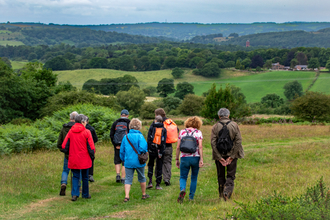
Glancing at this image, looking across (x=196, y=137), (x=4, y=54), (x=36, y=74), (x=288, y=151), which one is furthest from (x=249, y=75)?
(x=4, y=54)

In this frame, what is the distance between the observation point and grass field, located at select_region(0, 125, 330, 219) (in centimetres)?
559

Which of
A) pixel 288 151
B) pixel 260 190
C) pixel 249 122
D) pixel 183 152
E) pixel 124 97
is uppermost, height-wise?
pixel 183 152

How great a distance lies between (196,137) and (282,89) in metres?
101

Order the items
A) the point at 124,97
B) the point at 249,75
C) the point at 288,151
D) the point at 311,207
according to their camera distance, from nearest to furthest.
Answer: the point at 311,207 → the point at 288,151 → the point at 124,97 → the point at 249,75

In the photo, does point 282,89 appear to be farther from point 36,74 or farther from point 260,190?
point 260,190

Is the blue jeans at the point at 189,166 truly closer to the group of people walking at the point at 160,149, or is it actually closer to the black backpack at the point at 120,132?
the group of people walking at the point at 160,149

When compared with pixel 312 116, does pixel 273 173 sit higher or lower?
higher

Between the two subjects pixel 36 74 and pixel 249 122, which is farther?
pixel 36 74

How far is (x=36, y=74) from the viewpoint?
52.8 m

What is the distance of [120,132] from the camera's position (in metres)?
8.02

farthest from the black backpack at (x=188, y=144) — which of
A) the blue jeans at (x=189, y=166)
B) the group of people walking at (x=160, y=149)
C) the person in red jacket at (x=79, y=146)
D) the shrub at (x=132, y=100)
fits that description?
the shrub at (x=132, y=100)

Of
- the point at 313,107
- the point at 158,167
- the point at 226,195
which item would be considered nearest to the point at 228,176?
the point at 226,195

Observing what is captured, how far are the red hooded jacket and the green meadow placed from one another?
88.8m

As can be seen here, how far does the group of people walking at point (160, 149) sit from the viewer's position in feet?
19.5
